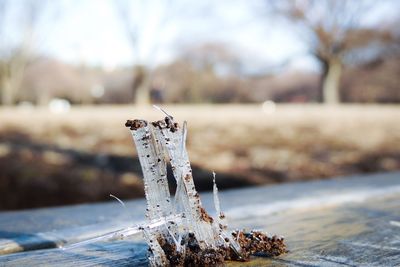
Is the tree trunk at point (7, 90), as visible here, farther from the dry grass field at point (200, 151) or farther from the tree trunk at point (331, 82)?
the tree trunk at point (331, 82)

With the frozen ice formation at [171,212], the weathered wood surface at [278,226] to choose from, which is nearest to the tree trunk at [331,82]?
the weathered wood surface at [278,226]

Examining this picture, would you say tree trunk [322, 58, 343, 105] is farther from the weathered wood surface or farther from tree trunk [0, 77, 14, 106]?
the weathered wood surface

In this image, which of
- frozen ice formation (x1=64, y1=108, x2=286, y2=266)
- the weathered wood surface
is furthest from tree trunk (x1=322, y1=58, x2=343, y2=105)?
frozen ice formation (x1=64, y1=108, x2=286, y2=266)

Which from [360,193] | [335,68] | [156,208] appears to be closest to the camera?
[156,208]

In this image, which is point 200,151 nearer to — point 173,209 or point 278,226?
point 278,226

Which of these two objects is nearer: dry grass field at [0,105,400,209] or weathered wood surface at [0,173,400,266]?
weathered wood surface at [0,173,400,266]

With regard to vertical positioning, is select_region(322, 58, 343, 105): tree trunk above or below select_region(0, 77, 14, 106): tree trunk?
below

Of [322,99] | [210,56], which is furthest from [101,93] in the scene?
[322,99]

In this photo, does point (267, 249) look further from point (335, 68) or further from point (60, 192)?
point (335, 68)
